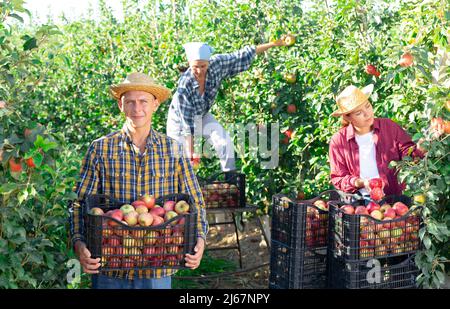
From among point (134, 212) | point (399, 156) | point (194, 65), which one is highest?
point (194, 65)

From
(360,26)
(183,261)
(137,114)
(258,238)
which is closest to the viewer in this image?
(183,261)

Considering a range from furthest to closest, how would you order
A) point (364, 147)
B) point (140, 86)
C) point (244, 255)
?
point (244, 255) < point (364, 147) < point (140, 86)

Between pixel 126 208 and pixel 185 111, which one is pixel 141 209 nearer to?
pixel 126 208

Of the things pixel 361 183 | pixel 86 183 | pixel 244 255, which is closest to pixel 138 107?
pixel 86 183

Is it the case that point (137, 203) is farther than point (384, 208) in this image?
No

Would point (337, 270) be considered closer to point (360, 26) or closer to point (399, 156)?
point (399, 156)

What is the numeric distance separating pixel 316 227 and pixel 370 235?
39 centimetres

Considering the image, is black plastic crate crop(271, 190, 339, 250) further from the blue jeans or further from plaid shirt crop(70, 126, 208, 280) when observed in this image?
the blue jeans

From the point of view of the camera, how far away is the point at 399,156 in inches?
166

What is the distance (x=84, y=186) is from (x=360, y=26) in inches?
109

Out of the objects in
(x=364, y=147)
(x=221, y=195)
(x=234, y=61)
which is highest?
(x=234, y=61)

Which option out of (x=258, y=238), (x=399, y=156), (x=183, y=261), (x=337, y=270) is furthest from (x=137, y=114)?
(x=258, y=238)

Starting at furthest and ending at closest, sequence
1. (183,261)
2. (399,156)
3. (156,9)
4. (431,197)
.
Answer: (156,9)
(399,156)
(431,197)
(183,261)

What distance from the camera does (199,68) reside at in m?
5.46
